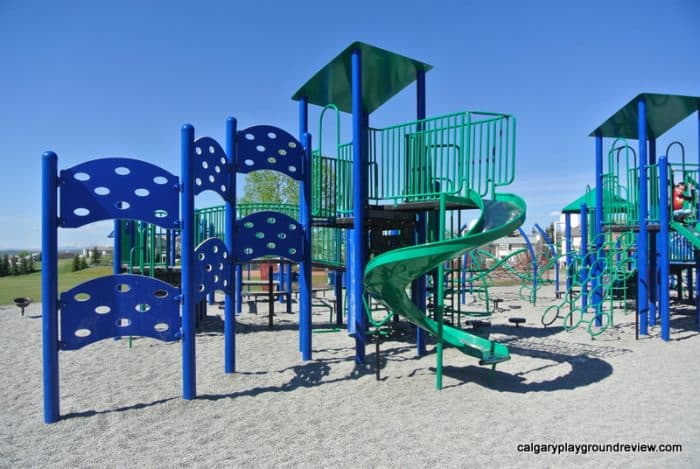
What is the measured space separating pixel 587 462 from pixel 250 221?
535 centimetres

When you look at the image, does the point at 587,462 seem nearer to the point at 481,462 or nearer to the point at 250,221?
the point at 481,462

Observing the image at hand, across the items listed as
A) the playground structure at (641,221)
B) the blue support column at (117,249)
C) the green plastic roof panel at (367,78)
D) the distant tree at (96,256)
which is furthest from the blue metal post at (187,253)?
the distant tree at (96,256)

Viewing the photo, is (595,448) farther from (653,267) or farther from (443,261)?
Answer: (653,267)

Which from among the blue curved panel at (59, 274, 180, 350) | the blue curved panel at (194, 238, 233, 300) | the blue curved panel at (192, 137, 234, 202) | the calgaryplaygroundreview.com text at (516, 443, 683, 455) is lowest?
the calgaryplaygroundreview.com text at (516, 443, 683, 455)

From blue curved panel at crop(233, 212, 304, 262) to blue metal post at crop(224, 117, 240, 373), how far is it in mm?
124

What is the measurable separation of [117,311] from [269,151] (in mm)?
3280

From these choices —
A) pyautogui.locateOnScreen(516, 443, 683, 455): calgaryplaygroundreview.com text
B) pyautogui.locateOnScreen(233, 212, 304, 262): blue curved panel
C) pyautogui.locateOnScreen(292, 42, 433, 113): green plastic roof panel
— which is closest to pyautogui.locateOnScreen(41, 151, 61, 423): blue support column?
pyautogui.locateOnScreen(233, 212, 304, 262): blue curved panel

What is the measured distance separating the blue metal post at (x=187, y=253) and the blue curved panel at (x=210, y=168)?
0.38ft

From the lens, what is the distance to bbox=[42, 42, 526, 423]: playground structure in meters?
5.71

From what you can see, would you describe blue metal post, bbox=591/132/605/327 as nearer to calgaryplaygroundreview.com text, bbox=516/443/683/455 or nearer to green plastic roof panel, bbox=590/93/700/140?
green plastic roof panel, bbox=590/93/700/140

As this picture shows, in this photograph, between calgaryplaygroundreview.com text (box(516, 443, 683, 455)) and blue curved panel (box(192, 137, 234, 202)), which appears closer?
calgaryplaygroundreview.com text (box(516, 443, 683, 455))

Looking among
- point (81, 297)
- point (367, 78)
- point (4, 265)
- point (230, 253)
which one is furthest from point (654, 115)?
point (4, 265)

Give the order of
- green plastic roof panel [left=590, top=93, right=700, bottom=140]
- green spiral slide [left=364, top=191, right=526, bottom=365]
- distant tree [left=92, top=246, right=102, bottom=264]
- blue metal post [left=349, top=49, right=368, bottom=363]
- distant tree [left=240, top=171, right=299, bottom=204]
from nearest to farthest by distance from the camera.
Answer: green spiral slide [left=364, top=191, right=526, bottom=365]
blue metal post [left=349, top=49, right=368, bottom=363]
green plastic roof panel [left=590, top=93, right=700, bottom=140]
distant tree [left=240, top=171, right=299, bottom=204]
distant tree [left=92, top=246, right=102, bottom=264]

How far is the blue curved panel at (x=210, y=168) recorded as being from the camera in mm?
6375
